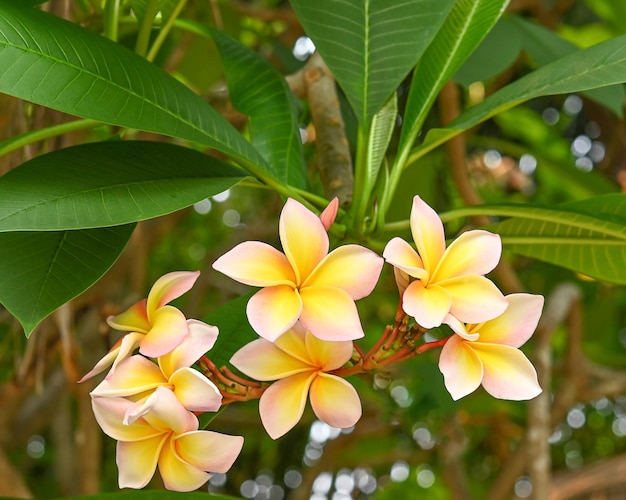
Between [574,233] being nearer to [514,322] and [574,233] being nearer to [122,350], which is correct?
[514,322]

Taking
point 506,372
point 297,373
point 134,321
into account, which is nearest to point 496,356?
point 506,372

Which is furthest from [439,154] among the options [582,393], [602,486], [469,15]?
[469,15]

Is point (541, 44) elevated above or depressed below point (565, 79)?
below

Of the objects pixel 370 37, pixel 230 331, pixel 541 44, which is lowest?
pixel 541 44

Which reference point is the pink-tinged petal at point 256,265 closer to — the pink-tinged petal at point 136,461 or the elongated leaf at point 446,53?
the pink-tinged petal at point 136,461

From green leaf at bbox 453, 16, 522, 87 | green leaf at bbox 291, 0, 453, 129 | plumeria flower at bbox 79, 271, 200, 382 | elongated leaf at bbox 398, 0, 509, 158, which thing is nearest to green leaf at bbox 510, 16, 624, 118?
green leaf at bbox 453, 16, 522, 87

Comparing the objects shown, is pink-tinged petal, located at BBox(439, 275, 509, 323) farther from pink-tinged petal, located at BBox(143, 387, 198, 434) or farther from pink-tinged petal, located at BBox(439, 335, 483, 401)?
pink-tinged petal, located at BBox(143, 387, 198, 434)
